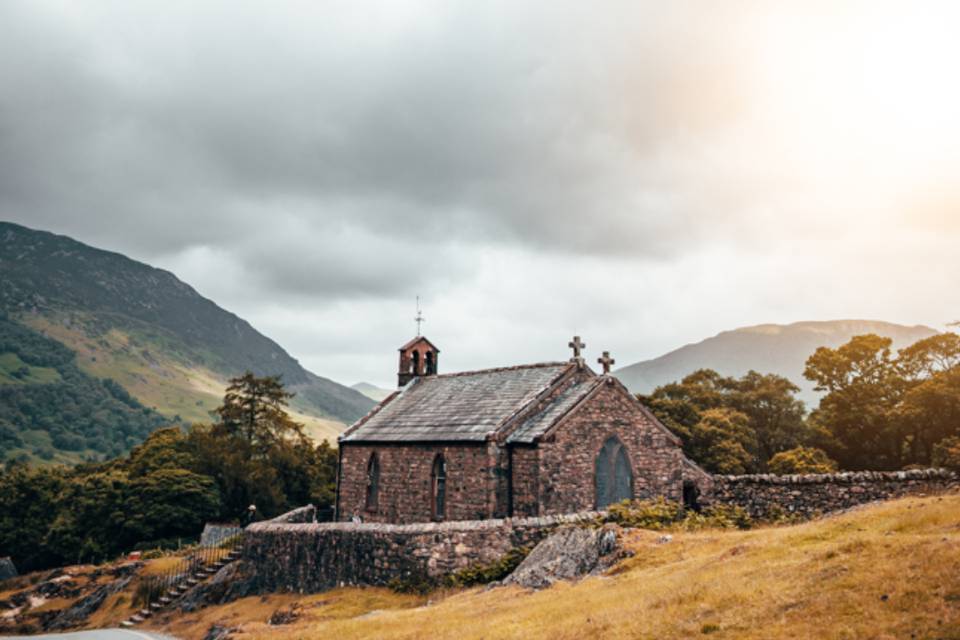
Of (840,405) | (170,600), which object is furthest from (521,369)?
(840,405)

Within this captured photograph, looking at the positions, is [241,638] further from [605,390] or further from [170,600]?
[605,390]

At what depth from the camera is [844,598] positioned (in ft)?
32.3

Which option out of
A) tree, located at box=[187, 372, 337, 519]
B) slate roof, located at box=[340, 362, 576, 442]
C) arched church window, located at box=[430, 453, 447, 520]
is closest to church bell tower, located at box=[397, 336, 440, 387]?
slate roof, located at box=[340, 362, 576, 442]

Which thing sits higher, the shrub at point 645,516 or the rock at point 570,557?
the shrub at point 645,516

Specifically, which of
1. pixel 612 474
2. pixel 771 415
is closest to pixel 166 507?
pixel 612 474

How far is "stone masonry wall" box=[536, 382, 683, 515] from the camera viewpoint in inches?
1168

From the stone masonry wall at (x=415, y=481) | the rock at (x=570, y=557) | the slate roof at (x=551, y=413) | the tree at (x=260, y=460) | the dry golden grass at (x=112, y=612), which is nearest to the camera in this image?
the rock at (x=570, y=557)

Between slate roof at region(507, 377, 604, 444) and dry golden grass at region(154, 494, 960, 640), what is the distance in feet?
35.1

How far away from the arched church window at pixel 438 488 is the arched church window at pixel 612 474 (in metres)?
7.42

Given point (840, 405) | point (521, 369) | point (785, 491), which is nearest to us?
point (785, 491)

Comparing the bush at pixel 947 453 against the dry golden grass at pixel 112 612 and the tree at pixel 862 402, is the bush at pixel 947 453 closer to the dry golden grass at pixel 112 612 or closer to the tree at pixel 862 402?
the tree at pixel 862 402

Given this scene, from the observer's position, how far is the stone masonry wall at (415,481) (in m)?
30.3

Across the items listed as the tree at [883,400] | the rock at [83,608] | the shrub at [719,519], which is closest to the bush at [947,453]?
the tree at [883,400]

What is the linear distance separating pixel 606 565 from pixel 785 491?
410 inches
